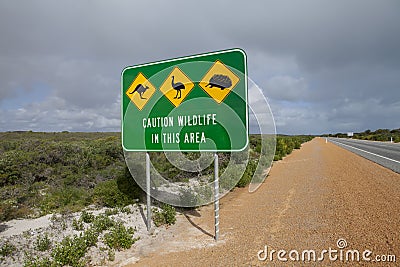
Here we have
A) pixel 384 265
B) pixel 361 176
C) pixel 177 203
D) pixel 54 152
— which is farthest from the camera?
pixel 54 152

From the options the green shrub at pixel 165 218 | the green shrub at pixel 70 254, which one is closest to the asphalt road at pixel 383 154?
the green shrub at pixel 165 218

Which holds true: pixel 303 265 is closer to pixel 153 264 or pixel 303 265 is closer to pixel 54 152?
pixel 153 264

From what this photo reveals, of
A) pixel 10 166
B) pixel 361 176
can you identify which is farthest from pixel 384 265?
pixel 10 166

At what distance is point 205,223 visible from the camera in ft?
19.9

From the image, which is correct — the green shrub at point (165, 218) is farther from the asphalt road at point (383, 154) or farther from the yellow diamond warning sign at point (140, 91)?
the asphalt road at point (383, 154)

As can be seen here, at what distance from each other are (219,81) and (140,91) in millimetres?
1682

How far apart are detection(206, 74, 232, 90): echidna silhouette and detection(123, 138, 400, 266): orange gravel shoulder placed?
2496 mm

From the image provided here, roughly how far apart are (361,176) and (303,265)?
8.77 m

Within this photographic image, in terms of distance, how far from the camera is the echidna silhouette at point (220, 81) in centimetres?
465

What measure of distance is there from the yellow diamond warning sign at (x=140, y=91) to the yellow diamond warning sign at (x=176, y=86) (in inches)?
11.8

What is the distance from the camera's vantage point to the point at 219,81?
474cm

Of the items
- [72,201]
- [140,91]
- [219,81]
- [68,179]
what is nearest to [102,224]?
[140,91]

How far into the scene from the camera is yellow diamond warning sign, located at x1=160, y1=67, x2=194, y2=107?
16.7ft

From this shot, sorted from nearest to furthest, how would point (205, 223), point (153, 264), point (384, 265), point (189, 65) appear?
point (384, 265) < point (153, 264) < point (189, 65) < point (205, 223)
